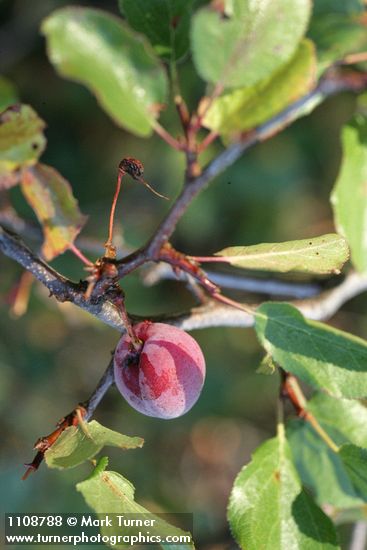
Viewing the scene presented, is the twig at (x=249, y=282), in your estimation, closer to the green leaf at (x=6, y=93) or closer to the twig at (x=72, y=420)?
the twig at (x=72, y=420)

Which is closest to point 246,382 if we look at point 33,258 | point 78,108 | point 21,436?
point 21,436

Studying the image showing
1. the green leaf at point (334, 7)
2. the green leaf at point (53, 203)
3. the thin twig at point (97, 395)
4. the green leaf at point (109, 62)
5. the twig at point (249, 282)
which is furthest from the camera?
the twig at point (249, 282)

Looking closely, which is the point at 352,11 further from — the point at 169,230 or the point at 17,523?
the point at 17,523

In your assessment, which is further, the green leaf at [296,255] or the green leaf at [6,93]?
the green leaf at [6,93]

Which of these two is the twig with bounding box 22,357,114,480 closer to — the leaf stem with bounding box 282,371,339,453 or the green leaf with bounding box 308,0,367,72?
the leaf stem with bounding box 282,371,339,453

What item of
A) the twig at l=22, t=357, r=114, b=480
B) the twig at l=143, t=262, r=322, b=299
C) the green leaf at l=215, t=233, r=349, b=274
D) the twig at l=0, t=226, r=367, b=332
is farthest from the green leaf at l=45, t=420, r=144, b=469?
the twig at l=143, t=262, r=322, b=299

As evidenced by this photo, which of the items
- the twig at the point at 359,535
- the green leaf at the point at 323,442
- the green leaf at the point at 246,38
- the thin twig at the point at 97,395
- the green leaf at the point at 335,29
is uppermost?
the green leaf at the point at 335,29

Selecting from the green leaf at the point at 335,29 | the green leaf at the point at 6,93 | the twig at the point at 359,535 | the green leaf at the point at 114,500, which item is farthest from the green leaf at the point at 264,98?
the twig at the point at 359,535
